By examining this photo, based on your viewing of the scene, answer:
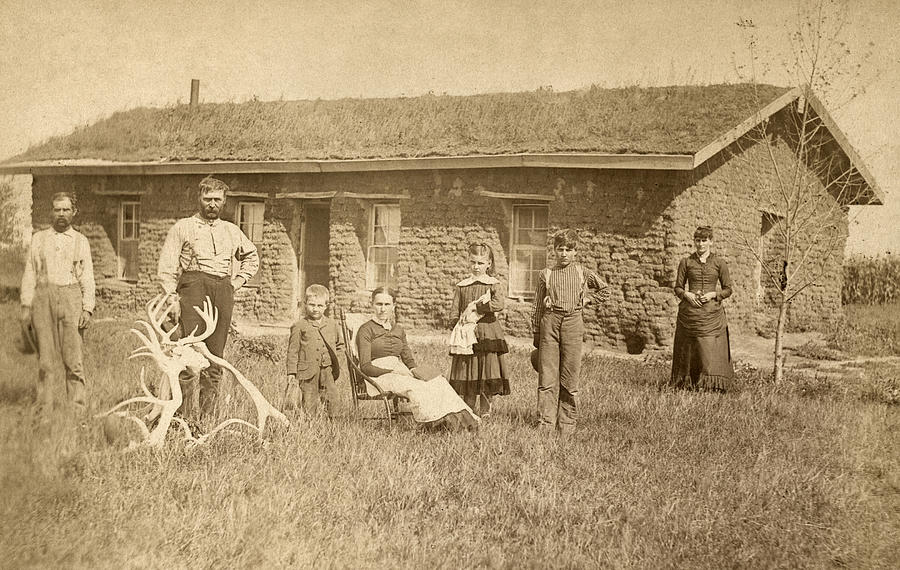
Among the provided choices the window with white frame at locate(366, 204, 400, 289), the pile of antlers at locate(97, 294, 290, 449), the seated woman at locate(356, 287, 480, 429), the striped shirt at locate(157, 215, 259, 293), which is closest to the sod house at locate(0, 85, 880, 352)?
the window with white frame at locate(366, 204, 400, 289)

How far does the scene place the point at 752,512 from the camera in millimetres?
4016

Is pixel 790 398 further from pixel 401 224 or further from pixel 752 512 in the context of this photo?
pixel 401 224

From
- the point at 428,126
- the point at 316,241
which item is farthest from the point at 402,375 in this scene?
the point at 316,241

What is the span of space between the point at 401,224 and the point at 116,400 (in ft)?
22.0

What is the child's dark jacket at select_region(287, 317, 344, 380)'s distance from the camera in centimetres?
541

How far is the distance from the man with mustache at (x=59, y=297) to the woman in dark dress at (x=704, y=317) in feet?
16.8

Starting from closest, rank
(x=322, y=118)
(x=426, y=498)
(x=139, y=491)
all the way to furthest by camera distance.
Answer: (x=139, y=491) → (x=426, y=498) → (x=322, y=118)

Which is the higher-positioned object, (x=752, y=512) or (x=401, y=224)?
(x=401, y=224)

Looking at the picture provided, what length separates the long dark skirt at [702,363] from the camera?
695 cm

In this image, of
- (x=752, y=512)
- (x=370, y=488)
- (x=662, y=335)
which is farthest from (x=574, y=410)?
(x=662, y=335)

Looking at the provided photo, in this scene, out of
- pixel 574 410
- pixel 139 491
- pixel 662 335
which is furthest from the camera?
pixel 662 335

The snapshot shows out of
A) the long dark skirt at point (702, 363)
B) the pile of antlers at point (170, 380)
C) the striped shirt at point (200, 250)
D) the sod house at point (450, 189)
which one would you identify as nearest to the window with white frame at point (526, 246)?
the sod house at point (450, 189)

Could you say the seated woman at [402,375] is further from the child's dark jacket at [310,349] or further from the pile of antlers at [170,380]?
the pile of antlers at [170,380]

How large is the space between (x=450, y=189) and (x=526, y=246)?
138cm
